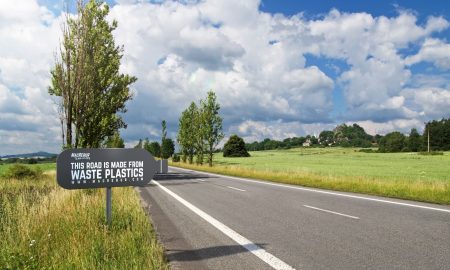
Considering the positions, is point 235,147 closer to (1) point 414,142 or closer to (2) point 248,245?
(1) point 414,142

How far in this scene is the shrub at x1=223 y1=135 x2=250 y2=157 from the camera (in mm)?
106375

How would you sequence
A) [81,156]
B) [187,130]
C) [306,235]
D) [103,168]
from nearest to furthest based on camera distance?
[81,156]
[103,168]
[306,235]
[187,130]

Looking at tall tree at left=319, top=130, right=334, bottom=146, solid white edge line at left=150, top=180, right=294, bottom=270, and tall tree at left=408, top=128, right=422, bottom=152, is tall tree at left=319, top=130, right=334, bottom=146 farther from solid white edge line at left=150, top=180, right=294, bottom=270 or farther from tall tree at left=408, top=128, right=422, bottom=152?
solid white edge line at left=150, top=180, right=294, bottom=270

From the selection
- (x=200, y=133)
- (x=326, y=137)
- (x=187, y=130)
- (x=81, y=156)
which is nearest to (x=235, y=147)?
(x=187, y=130)

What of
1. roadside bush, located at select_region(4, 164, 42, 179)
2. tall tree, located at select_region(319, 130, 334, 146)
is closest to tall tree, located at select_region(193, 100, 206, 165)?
roadside bush, located at select_region(4, 164, 42, 179)

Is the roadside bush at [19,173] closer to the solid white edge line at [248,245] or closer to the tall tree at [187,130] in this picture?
the solid white edge line at [248,245]

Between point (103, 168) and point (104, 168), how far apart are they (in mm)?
19

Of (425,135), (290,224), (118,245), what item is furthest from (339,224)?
(425,135)

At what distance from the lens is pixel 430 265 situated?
203 inches

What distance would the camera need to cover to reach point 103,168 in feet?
22.7

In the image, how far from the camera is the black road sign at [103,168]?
659 centimetres

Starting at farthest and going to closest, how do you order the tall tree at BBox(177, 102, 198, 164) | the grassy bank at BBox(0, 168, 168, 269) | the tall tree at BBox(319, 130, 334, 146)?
the tall tree at BBox(319, 130, 334, 146) < the tall tree at BBox(177, 102, 198, 164) < the grassy bank at BBox(0, 168, 168, 269)

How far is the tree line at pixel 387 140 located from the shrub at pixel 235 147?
17.1 metres

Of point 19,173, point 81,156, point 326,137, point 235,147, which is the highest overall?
point 326,137
